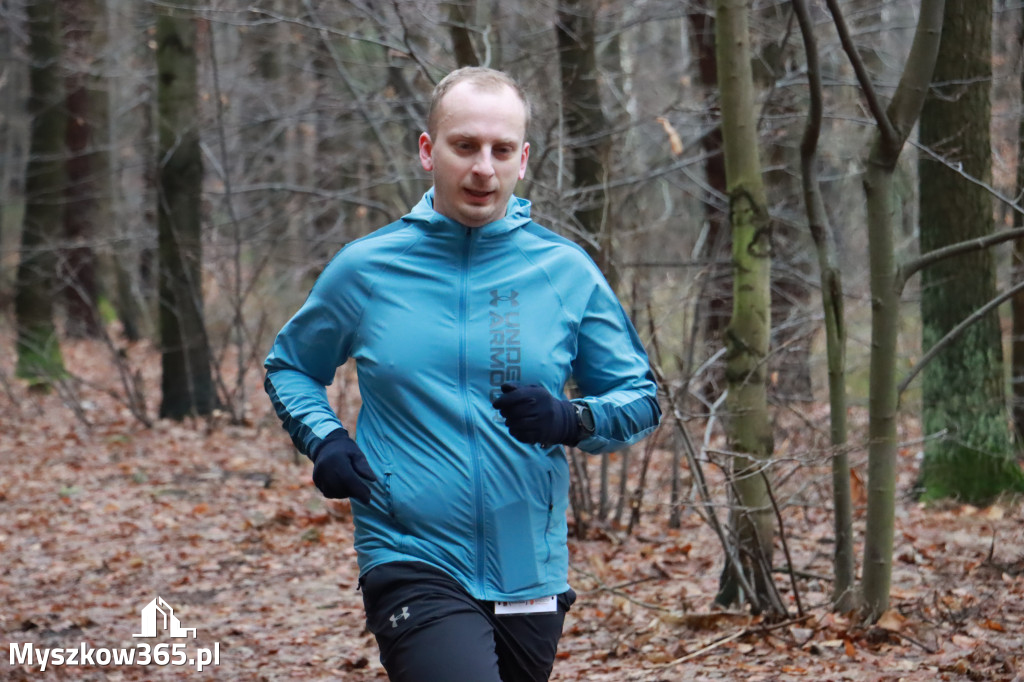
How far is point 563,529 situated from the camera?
2.78 meters

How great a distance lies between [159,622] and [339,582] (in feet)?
4.02

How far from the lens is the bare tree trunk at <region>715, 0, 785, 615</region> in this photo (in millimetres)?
5160

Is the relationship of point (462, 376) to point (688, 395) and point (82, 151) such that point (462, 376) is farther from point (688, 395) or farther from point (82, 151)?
point (82, 151)

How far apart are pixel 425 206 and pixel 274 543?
5.68 meters

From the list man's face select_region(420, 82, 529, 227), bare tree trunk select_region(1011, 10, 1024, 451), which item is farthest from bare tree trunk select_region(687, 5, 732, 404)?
man's face select_region(420, 82, 529, 227)

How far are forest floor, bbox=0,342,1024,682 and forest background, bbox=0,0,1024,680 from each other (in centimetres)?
3

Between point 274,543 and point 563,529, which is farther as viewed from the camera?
point 274,543

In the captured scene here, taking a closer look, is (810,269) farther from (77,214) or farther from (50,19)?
(77,214)

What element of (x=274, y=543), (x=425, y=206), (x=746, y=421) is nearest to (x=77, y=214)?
(x=274, y=543)

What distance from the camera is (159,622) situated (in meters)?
6.21

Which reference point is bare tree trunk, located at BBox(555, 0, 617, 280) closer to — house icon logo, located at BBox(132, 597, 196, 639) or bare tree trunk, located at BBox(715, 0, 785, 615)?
bare tree trunk, located at BBox(715, 0, 785, 615)

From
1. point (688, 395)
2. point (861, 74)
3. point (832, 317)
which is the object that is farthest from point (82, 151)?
point (861, 74)

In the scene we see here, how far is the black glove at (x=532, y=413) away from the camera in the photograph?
249 centimetres

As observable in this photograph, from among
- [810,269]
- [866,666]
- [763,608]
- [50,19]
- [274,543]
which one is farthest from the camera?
[50,19]
